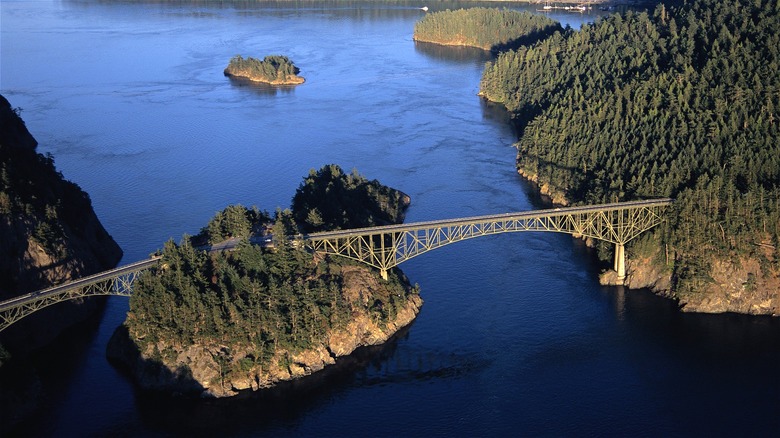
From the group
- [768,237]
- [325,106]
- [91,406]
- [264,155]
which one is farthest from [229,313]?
[325,106]

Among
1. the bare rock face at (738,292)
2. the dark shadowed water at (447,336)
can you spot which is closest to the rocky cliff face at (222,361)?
the dark shadowed water at (447,336)

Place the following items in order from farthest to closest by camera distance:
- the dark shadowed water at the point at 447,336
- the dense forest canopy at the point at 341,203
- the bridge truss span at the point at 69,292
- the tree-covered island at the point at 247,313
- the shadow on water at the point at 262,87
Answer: the shadow on water at the point at 262,87 < the dense forest canopy at the point at 341,203 < the tree-covered island at the point at 247,313 < the bridge truss span at the point at 69,292 < the dark shadowed water at the point at 447,336

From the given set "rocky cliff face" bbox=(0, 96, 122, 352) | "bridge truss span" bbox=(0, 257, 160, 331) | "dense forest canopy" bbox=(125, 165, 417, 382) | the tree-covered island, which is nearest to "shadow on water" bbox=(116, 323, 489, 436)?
the tree-covered island

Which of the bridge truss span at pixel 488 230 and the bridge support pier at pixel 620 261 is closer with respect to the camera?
the bridge truss span at pixel 488 230

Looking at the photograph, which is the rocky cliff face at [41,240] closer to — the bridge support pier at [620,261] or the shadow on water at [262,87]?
the bridge support pier at [620,261]

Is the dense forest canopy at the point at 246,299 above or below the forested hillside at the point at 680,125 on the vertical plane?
below

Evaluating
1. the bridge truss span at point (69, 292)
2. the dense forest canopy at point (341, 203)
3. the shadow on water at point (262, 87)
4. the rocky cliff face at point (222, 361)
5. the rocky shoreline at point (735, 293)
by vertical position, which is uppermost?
the shadow on water at point (262, 87)

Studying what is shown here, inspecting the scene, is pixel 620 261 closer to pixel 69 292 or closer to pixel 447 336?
pixel 447 336
